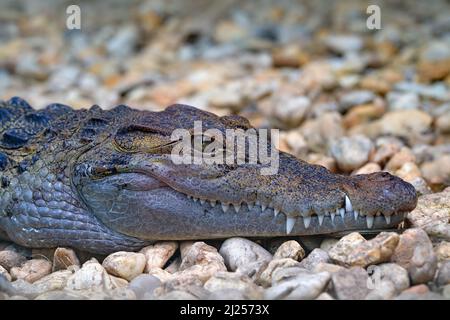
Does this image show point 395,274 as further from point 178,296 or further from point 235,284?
point 178,296

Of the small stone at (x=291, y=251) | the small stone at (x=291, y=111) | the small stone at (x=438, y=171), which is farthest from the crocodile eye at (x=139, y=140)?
the small stone at (x=291, y=111)

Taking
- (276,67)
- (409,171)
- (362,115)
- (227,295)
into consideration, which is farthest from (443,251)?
(276,67)

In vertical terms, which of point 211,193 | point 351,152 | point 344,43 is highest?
point 344,43

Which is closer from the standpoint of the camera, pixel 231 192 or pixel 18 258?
pixel 231 192

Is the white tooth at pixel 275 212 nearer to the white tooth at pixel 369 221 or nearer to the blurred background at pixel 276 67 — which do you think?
the white tooth at pixel 369 221

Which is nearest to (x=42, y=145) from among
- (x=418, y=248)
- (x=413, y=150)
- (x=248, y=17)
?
(x=418, y=248)

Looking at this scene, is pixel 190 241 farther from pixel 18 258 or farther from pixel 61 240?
pixel 18 258
